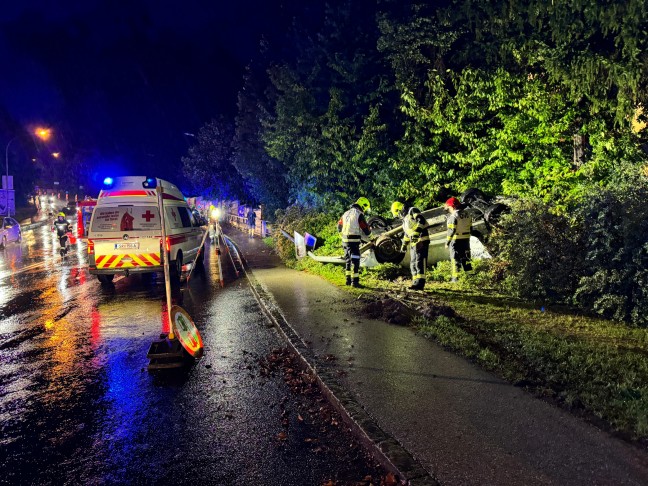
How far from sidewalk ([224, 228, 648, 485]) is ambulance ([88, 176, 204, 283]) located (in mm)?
5975

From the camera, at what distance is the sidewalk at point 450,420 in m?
3.26

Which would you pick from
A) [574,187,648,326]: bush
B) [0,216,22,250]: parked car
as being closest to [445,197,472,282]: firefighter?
[574,187,648,326]: bush

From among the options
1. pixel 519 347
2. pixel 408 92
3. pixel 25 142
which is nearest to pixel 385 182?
pixel 408 92

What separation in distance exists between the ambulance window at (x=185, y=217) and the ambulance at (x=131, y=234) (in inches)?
9.7

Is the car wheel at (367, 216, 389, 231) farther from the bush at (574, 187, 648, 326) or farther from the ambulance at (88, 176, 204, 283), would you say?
the bush at (574, 187, 648, 326)

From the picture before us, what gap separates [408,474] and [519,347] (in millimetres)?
3067

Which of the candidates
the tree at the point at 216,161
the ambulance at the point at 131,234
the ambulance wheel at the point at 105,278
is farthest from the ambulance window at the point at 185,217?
the tree at the point at 216,161

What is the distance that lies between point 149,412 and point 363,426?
2082mm

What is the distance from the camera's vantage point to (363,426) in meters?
3.99

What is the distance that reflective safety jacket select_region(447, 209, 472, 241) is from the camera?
10.0 metres

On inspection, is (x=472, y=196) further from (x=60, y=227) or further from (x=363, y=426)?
(x=60, y=227)

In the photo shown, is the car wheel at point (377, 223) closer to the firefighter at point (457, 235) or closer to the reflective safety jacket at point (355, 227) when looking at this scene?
the reflective safety jacket at point (355, 227)

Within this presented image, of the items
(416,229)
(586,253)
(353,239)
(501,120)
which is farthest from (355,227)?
(501,120)

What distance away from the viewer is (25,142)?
75.8 metres
